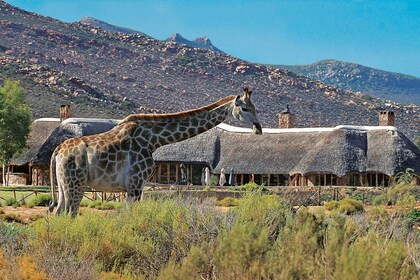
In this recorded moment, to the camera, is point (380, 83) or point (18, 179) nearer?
point (18, 179)

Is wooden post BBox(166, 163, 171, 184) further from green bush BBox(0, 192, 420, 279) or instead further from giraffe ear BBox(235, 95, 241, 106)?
green bush BBox(0, 192, 420, 279)

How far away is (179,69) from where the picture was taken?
112m

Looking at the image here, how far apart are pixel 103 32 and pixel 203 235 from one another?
115 meters

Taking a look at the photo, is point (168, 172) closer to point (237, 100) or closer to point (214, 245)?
point (237, 100)

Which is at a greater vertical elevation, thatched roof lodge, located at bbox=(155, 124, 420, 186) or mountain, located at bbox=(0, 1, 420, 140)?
mountain, located at bbox=(0, 1, 420, 140)

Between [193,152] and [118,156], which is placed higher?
[193,152]

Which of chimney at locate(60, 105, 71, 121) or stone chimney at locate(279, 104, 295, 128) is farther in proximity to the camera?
chimney at locate(60, 105, 71, 121)

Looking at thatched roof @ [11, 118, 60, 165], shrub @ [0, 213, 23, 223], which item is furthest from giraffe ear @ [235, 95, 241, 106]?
thatched roof @ [11, 118, 60, 165]

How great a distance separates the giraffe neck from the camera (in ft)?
43.5

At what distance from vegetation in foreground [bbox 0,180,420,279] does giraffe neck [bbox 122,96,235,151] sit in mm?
1739

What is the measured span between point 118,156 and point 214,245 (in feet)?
13.2

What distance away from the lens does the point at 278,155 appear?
1730 inches

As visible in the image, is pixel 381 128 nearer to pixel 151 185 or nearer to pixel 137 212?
pixel 151 185

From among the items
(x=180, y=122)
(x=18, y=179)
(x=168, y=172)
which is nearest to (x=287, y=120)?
(x=168, y=172)
